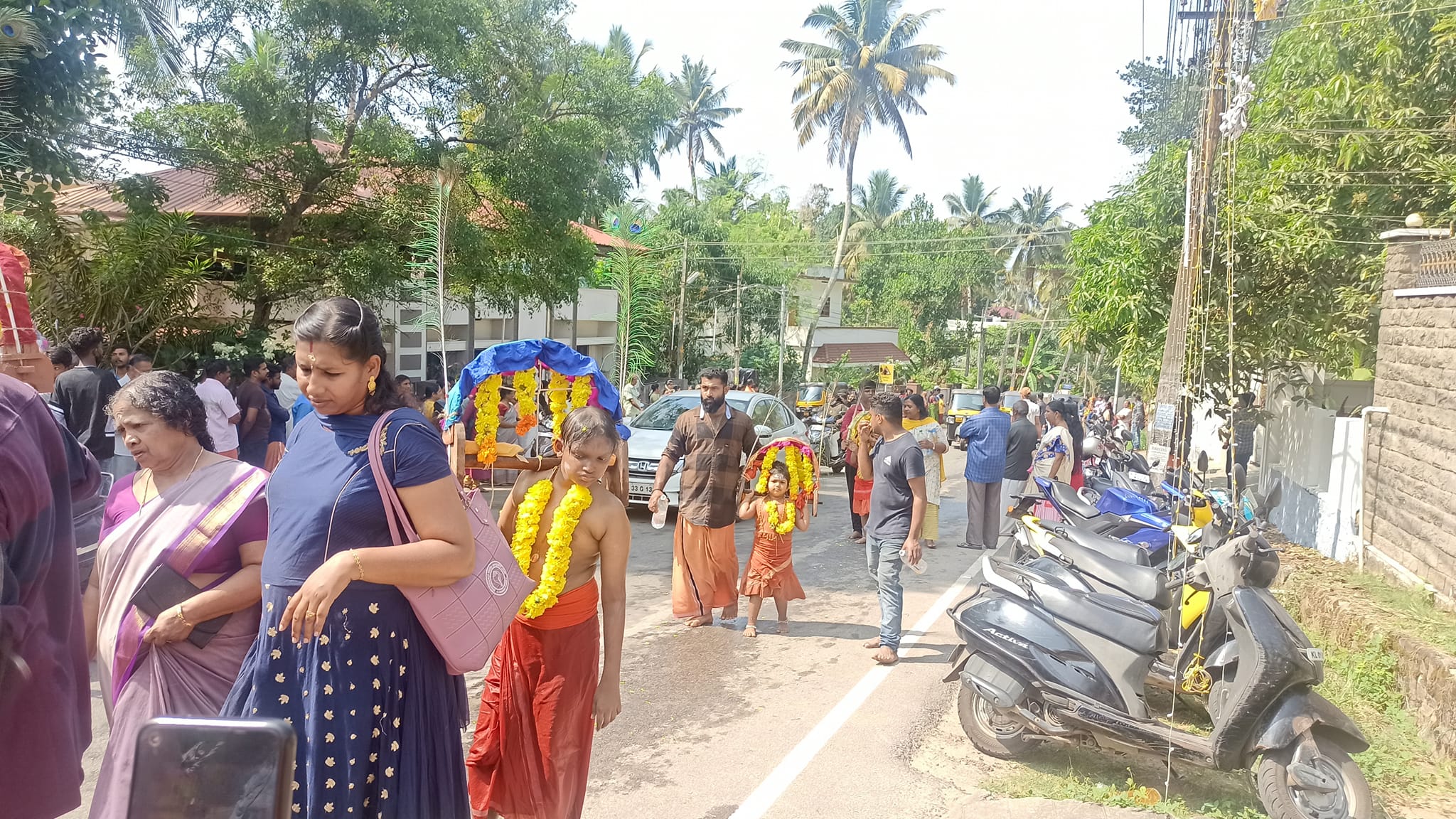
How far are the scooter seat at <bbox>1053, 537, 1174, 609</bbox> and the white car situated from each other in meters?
6.18

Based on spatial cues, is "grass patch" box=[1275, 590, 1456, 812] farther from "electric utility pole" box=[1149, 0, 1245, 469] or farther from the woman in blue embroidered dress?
the woman in blue embroidered dress

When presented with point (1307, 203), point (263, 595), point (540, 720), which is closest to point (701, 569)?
point (540, 720)

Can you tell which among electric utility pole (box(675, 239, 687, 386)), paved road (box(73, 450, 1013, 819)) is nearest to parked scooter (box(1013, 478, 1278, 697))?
paved road (box(73, 450, 1013, 819))

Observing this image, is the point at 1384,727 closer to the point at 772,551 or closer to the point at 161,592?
the point at 772,551

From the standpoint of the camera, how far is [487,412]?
7.62 m

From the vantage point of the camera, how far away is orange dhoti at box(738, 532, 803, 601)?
7234mm

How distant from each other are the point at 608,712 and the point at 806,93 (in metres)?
36.1

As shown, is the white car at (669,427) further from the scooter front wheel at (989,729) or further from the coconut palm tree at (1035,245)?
the coconut palm tree at (1035,245)

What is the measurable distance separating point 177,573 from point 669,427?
9948mm

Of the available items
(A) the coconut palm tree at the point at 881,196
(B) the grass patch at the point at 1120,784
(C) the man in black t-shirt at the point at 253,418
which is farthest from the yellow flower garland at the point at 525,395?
(A) the coconut palm tree at the point at 881,196

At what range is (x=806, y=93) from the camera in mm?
37344

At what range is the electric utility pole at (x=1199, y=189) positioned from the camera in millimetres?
7203

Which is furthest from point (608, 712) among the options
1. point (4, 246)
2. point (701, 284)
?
point (701, 284)

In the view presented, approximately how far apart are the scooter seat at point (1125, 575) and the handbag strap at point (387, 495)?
360 cm
